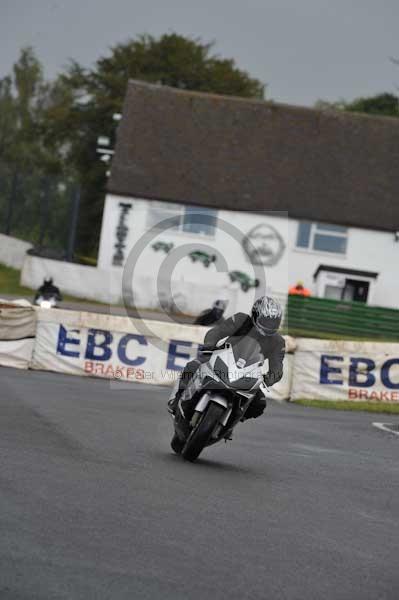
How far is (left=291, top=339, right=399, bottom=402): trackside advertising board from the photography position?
80.3 ft

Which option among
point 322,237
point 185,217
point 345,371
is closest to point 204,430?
point 345,371

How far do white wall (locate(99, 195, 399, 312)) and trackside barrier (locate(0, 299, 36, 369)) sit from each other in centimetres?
2693

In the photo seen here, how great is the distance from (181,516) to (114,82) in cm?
5978

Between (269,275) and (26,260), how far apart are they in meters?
11.0

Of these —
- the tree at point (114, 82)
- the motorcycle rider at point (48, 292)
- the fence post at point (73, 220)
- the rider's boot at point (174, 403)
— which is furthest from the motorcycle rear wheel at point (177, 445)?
the tree at point (114, 82)

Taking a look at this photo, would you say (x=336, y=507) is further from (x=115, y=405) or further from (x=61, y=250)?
(x=61, y=250)

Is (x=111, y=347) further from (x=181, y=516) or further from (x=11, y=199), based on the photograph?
(x=11, y=199)

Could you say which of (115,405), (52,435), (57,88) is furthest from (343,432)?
(57,88)

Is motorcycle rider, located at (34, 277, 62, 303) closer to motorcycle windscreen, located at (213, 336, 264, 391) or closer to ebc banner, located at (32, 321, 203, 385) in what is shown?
ebc banner, located at (32, 321, 203, 385)

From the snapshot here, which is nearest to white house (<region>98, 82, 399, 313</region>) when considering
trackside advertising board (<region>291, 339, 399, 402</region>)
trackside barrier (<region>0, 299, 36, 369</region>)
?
trackside advertising board (<region>291, 339, 399, 402</region>)

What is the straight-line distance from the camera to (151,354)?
24.2 metres

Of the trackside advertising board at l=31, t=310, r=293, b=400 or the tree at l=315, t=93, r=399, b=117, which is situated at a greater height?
the tree at l=315, t=93, r=399, b=117

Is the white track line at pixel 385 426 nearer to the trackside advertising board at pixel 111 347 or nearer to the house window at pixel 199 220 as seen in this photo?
the trackside advertising board at pixel 111 347

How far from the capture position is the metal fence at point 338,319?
45.5m
